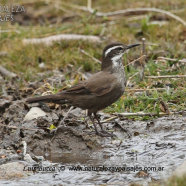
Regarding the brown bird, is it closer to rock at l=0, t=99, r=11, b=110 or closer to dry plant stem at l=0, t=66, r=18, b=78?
rock at l=0, t=99, r=11, b=110

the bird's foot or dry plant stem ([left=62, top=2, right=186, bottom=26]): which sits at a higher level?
dry plant stem ([left=62, top=2, right=186, bottom=26])

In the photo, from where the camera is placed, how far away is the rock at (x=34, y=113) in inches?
315

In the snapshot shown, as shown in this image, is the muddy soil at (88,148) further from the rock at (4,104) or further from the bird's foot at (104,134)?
the rock at (4,104)

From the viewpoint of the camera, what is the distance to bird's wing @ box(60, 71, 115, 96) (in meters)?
7.25

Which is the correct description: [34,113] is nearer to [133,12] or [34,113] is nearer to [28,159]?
[28,159]

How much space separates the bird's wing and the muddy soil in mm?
574

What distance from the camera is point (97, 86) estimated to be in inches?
287

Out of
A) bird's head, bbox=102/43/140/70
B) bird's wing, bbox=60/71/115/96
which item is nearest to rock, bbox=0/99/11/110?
bird's wing, bbox=60/71/115/96

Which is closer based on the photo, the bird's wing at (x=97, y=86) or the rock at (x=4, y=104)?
the bird's wing at (x=97, y=86)

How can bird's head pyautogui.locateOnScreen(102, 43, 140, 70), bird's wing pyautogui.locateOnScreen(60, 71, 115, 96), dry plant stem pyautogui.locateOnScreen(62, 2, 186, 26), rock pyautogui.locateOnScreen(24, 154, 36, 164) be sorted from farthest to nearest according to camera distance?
dry plant stem pyautogui.locateOnScreen(62, 2, 186, 26), bird's head pyautogui.locateOnScreen(102, 43, 140, 70), bird's wing pyautogui.locateOnScreen(60, 71, 115, 96), rock pyautogui.locateOnScreen(24, 154, 36, 164)

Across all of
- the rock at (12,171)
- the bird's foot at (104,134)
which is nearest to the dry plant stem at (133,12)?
the bird's foot at (104,134)

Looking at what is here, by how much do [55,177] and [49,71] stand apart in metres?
4.96

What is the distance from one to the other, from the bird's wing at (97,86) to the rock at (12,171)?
1765 mm

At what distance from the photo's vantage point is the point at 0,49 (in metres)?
11.8
